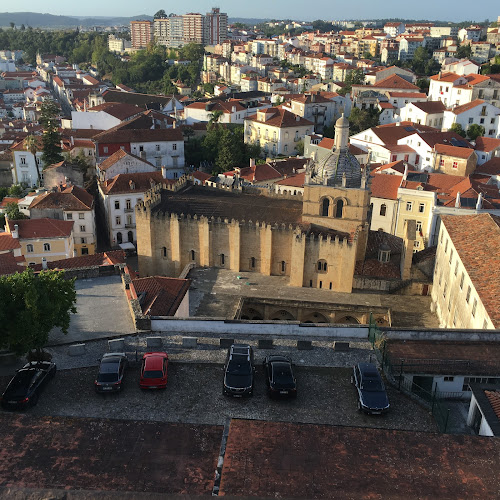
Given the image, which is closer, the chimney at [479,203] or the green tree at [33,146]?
the chimney at [479,203]

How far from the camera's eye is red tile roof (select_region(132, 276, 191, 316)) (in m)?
31.5

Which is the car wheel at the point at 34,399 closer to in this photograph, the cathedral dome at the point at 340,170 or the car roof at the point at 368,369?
the car roof at the point at 368,369

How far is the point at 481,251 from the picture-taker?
3316 cm

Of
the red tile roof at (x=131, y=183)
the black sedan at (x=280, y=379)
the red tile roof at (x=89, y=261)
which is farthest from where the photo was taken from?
the red tile roof at (x=131, y=183)

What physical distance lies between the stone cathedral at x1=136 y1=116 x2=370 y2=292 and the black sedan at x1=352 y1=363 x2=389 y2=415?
2020 cm

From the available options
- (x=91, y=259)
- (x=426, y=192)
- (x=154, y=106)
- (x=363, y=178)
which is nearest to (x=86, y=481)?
(x=91, y=259)

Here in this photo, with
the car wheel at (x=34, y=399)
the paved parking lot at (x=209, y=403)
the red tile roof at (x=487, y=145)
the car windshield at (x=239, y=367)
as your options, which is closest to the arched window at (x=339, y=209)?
the paved parking lot at (x=209, y=403)

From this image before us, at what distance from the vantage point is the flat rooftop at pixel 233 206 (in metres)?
46.8

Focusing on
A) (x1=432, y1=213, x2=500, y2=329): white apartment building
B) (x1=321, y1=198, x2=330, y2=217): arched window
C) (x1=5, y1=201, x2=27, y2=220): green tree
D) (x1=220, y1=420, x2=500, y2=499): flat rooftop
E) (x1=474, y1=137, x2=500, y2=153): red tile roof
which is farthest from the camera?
(x1=474, y1=137, x2=500, y2=153): red tile roof

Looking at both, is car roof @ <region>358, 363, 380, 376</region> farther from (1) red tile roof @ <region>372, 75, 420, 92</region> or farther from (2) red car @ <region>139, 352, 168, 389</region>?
(1) red tile roof @ <region>372, 75, 420, 92</region>

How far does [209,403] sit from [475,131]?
82171mm

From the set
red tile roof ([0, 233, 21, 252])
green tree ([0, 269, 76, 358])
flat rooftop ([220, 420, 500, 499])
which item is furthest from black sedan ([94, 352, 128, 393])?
red tile roof ([0, 233, 21, 252])

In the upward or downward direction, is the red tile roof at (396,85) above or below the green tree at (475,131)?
above

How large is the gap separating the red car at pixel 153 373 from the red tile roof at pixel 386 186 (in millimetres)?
40383
